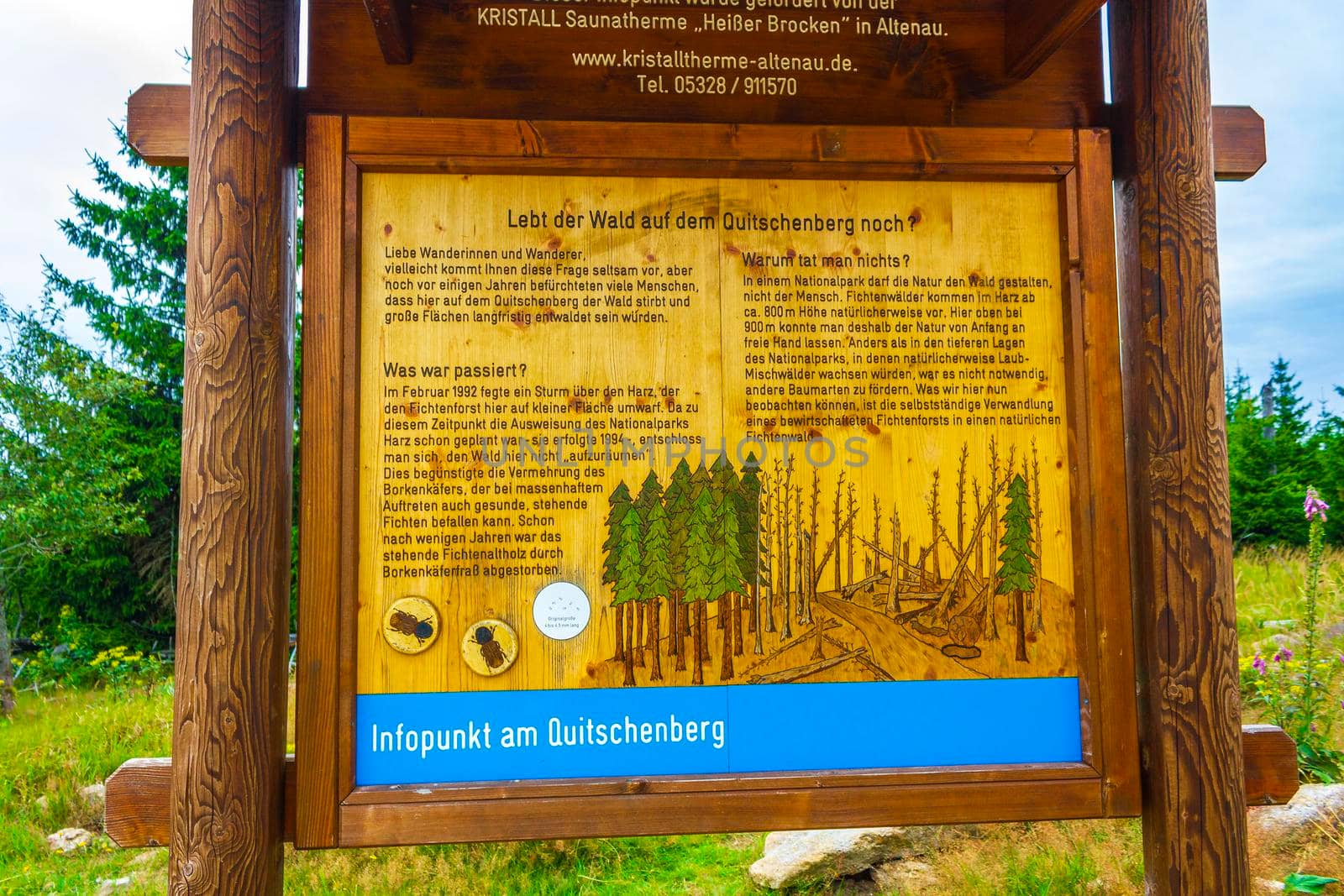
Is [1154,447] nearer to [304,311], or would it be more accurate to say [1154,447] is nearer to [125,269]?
[304,311]

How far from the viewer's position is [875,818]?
2.40m

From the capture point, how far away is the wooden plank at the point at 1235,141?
2.75 m

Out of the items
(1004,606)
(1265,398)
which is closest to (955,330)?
(1004,606)

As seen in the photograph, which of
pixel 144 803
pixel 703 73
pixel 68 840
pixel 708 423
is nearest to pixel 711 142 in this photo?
pixel 703 73

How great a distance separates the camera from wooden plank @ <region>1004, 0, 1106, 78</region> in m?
2.36

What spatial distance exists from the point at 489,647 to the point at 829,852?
297cm

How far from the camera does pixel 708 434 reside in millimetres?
2514

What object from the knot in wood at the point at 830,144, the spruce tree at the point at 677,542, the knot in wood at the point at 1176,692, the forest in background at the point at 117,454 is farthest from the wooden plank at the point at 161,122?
the forest in background at the point at 117,454

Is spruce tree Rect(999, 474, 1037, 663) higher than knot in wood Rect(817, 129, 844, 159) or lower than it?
lower

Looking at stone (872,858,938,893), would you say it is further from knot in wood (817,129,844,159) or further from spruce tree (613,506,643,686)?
knot in wood (817,129,844,159)

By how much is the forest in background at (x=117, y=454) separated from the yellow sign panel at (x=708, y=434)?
10509mm

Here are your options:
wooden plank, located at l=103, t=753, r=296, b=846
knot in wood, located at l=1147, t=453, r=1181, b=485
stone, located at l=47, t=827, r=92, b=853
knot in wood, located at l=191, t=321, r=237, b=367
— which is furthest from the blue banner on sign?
stone, located at l=47, t=827, r=92, b=853

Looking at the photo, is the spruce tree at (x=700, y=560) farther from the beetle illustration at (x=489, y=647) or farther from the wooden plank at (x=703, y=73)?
the wooden plank at (x=703, y=73)

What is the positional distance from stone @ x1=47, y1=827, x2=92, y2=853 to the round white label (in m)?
5.07
